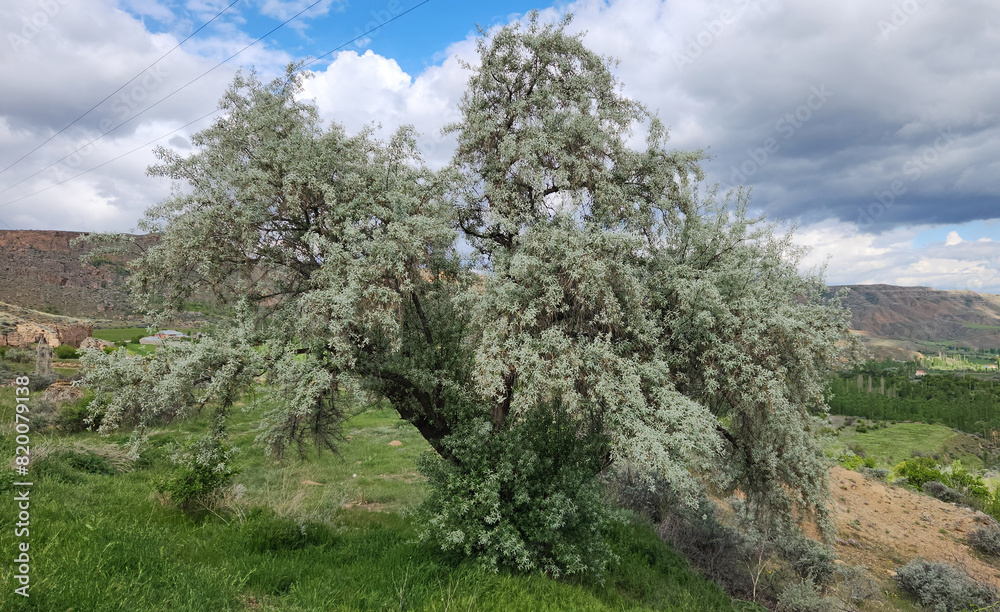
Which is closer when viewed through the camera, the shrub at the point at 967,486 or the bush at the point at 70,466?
the bush at the point at 70,466

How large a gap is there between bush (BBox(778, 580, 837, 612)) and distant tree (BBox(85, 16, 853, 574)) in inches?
83.9

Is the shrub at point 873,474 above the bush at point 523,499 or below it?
below

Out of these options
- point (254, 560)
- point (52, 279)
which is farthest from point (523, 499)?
point (52, 279)

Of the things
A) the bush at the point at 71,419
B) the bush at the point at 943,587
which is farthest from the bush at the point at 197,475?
the bush at the point at 943,587

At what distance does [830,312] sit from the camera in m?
8.14

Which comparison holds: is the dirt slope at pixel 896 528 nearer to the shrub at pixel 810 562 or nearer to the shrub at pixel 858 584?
the shrub at pixel 858 584

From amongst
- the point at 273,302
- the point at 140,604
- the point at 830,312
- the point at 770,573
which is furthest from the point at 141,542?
the point at 770,573

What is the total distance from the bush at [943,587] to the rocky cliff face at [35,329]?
4939 cm

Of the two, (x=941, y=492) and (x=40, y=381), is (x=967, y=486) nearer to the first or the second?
(x=941, y=492)

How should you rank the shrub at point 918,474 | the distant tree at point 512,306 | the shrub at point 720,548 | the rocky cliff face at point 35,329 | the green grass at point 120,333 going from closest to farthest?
the distant tree at point 512,306
the shrub at point 720,548
the shrub at point 918,474
the rocky cliff face at point 35,329
the green grass at point 120,333

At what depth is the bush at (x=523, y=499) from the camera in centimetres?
704

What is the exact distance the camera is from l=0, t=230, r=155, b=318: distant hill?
67812 millimetres

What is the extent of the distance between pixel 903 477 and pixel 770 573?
24.2 m

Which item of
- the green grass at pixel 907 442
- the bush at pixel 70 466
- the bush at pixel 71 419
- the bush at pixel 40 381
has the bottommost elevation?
the green grass at pixel 907 442
